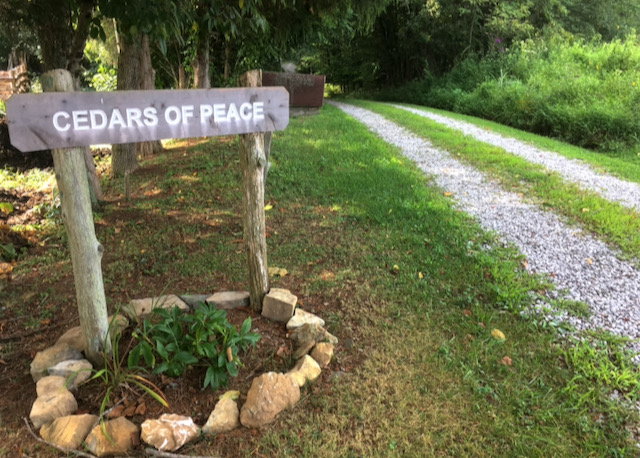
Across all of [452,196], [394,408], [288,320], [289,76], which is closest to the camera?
[394,408]

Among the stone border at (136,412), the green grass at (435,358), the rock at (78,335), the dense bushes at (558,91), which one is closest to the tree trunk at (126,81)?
the green grass at (435,358)

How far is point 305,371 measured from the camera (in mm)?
2809

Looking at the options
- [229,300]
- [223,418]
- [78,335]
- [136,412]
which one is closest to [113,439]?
[136,412]

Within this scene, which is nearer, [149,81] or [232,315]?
[232,315]

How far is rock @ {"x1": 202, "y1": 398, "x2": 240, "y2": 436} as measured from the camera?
2.41 metres

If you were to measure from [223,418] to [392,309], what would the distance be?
1650mm

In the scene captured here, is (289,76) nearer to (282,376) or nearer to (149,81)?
(282,376)

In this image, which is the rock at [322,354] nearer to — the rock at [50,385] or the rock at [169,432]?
the rock at [169,432]

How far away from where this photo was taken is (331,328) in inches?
132

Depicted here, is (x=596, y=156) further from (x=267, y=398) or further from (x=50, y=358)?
(x=50, y=358)

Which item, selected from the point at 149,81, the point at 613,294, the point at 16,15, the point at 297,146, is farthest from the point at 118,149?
the point at 613,294

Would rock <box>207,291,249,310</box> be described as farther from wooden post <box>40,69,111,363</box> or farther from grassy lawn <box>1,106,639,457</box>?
wooden post <box>40,69,111,363</box>

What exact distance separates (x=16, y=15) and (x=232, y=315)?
439 centimetres

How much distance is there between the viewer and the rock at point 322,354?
296cm
